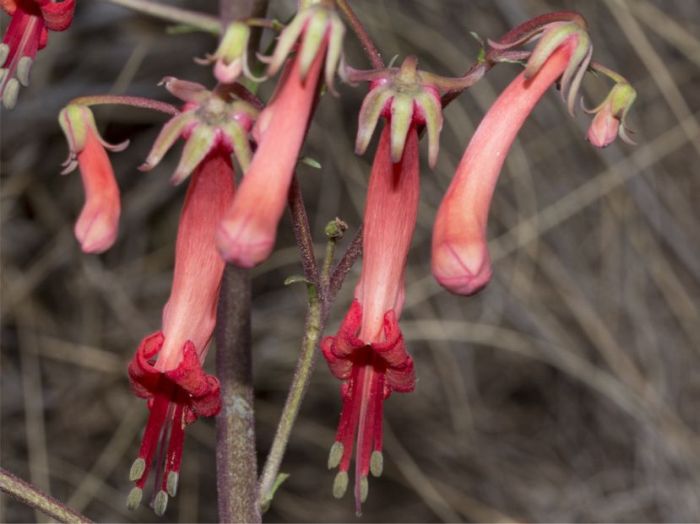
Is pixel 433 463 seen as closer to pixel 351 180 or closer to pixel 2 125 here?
pixel 351 180

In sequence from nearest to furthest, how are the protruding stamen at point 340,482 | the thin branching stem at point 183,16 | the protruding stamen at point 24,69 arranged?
the protruding stamen at point 340,482 < the protruding stamen at point 24,69 < the thin branching stem at point 183,16

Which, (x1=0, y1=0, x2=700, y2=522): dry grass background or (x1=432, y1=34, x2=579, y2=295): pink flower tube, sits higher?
(x1=0, y1=0, x2=700, y2=522): dry grass background

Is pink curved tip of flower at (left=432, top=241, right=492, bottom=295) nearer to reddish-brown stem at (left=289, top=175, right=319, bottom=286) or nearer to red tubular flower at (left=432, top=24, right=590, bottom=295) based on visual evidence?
red tubular flower at (left=432, top=24, right=590, bottom=295)

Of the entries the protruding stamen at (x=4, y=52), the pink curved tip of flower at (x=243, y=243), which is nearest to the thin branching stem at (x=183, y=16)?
the protruding stamen at (x=4, y=52)

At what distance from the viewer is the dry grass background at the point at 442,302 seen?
4.07m

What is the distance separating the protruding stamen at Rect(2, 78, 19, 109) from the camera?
1.72m

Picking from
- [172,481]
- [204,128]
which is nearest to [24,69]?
[204,128]

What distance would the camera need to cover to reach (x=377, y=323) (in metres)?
1.58

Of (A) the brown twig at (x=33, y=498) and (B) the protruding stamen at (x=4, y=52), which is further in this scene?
(B) the protruding stamen at (x=4, y=52)

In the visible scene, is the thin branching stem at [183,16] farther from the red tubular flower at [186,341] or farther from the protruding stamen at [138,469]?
the protruding stamen at [138,469]

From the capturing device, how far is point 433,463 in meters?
4.65

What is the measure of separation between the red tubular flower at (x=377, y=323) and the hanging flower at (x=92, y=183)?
1.08ft

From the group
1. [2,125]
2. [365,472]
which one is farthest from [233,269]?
[2,125]

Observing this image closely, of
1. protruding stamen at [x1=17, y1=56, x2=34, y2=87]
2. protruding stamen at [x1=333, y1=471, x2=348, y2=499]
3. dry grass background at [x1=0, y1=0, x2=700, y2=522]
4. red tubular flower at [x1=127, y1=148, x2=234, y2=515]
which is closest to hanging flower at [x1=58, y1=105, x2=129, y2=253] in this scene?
red tubular flower at [x1=127, y1=148, x2=234, y2=515]
